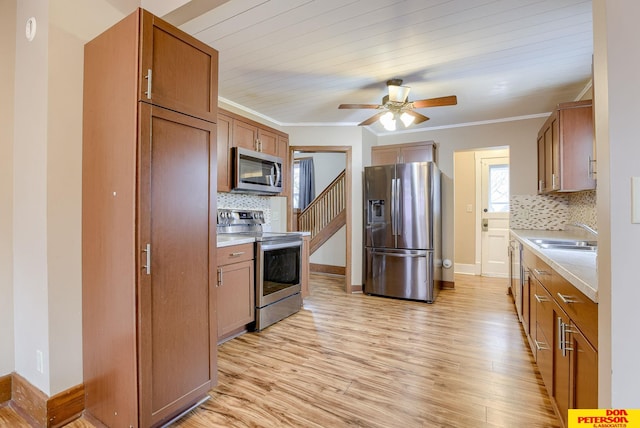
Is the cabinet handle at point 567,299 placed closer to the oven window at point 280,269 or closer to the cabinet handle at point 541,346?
the cabinet handle at point 541,346

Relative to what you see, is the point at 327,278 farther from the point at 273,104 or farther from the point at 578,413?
the point at 578,413

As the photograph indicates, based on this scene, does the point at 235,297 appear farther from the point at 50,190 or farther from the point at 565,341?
the point at 565,341

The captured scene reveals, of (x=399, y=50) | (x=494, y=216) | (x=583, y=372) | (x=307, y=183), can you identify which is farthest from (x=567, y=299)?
(x=307, y=183)

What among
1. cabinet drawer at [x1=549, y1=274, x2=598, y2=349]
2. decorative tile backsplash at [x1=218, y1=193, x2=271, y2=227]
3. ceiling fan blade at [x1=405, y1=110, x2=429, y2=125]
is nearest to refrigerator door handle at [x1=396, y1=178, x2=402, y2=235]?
ceiling fan blade at [x1=405, y1=110, x2=429, y2=125]

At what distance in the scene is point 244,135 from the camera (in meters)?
3.23

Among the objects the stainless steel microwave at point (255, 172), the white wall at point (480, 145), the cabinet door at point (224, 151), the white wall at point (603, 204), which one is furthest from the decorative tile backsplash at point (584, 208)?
the cabinet door at point (224, 151)

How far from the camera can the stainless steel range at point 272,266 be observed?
2.85 meters

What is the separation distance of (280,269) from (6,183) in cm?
216

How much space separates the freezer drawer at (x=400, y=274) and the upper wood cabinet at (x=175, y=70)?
296cm

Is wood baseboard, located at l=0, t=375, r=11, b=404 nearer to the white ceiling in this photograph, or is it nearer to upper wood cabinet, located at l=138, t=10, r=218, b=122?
upper wood cabinet, located at l=138, t=10, r=218, b=122

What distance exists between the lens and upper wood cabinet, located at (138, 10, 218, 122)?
1400mm

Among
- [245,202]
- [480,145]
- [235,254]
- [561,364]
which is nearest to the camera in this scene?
[561,364]

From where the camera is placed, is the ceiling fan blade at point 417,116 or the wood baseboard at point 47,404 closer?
the wood baseboard at point 47,404

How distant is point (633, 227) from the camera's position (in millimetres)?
804
